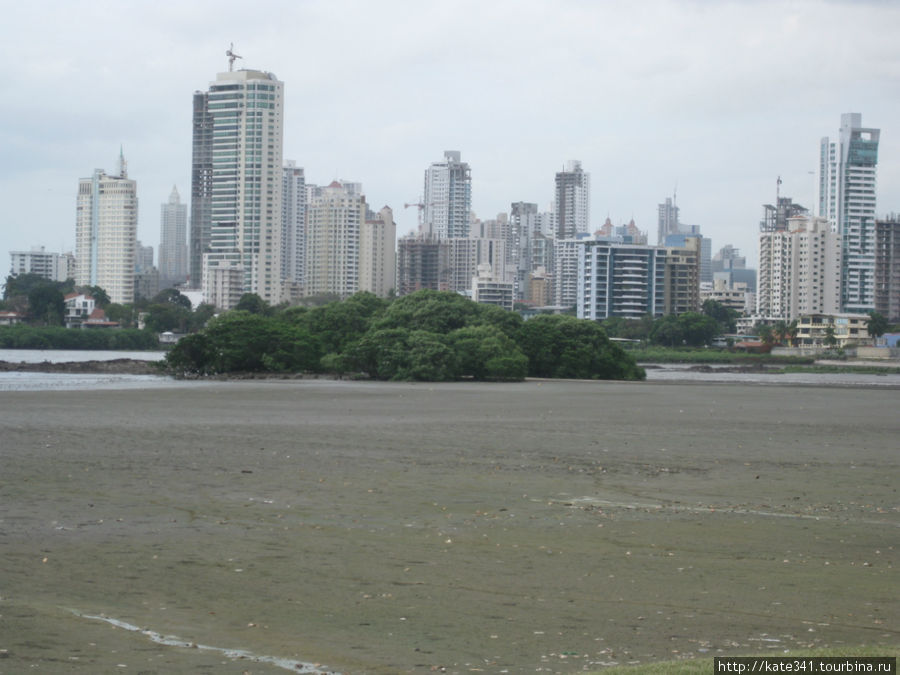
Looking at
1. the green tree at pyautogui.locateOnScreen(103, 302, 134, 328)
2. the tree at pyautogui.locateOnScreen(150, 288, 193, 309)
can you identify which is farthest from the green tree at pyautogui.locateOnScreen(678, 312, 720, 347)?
the tree at pyautogui.locateOnScreen(150, 288, 193, 309)

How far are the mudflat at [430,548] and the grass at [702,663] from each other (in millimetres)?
435

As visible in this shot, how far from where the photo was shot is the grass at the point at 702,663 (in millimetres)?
7113

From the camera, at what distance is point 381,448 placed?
2333cm

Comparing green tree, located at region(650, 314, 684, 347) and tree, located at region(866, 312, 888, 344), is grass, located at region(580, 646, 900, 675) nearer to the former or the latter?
green tree, located at region(650, 314, 684, 347)

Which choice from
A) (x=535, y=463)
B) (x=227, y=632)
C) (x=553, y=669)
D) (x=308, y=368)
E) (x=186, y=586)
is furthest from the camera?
(x=308, y=368)

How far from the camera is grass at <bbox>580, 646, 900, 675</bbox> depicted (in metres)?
7.11

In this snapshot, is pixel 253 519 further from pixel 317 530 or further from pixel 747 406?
pixel 747 406

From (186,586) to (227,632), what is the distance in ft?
5.59

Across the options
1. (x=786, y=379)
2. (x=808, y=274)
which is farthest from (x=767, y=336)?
(x=786, y=379)

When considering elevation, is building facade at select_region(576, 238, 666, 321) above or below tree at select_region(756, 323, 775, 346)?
above

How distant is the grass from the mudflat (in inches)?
17.1

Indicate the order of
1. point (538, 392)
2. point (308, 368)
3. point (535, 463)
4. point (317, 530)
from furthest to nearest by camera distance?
1. point (308, 368)
2. point (538, 392)
3. point (535, 463)
4. point (317, 530)

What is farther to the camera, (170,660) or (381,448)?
(381,448)

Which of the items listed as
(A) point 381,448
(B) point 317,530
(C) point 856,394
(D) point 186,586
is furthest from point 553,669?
(C) point 856,394
